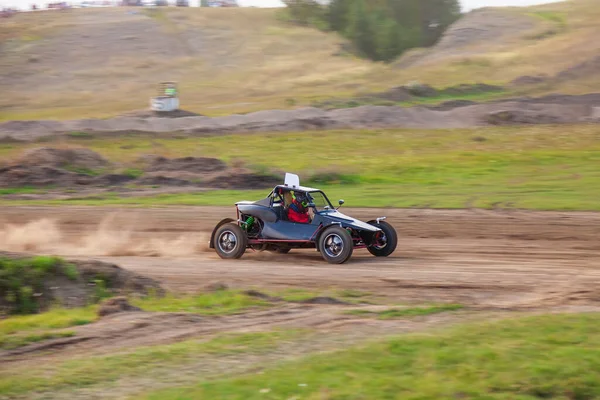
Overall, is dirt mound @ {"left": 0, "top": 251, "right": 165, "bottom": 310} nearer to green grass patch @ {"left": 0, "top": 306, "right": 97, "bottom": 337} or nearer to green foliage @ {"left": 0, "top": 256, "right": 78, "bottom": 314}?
green foliage @ {"left": 0, "top": 256, "right": 78, "bottom": 314}

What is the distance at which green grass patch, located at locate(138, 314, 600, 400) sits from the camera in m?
7.17

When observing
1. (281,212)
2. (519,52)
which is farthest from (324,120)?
(519,52)

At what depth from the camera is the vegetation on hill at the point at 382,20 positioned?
78250 millimetres

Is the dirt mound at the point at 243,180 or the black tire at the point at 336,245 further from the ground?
the dirt mound at the point at 243,180

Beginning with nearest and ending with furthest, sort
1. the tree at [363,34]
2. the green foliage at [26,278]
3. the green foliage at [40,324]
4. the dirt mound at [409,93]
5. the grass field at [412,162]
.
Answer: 1. the green foliage at [40,324]
2. the green foliage at [26,278]
3. the grass field at [412,162]
4. the dirt mound at [409,93]
5. the tree at [363,34]

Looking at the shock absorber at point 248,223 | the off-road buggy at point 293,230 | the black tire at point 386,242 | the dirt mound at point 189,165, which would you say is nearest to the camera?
the off-road buggy at point 293,230

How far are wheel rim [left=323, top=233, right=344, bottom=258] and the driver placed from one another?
33.4 inches

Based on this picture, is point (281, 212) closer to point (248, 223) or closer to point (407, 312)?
point (248, 223)

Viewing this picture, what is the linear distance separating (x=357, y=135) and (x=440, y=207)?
16668mm

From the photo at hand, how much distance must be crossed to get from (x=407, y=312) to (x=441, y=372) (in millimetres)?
3238

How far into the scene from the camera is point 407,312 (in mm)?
10875

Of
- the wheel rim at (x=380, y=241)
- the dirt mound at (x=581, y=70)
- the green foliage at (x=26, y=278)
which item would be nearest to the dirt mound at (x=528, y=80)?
the dirt mound at (x=581, y=70)

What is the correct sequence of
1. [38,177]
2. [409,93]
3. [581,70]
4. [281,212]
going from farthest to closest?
[581,70]
[409,93]
[38,177]
[281,212]

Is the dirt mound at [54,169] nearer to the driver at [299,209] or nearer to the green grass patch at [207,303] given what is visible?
the driver at [299,209]
